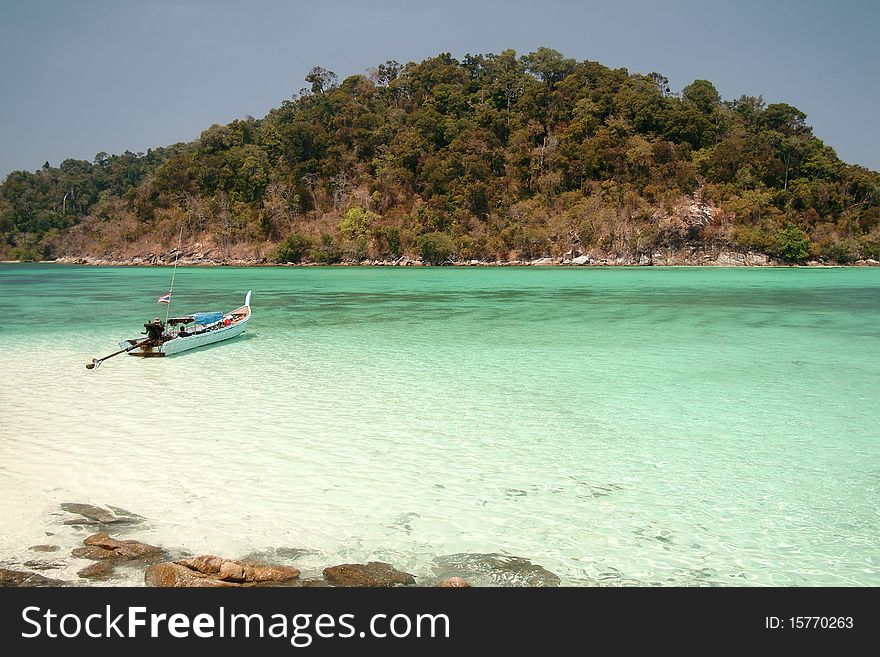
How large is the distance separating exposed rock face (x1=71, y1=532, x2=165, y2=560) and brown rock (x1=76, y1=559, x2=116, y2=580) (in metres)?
→ 0.11

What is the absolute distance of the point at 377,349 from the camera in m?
15.3

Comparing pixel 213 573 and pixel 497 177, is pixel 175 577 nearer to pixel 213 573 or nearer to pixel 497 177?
pixel 213 573

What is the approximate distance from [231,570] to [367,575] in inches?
37.8

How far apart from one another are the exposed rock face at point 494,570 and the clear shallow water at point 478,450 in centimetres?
14

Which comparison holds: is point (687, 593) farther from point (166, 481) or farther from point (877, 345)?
point (877, 345)

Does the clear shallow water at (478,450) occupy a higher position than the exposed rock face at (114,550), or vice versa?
the clear shallow water at (478,450)

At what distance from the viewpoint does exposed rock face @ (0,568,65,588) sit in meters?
4.52

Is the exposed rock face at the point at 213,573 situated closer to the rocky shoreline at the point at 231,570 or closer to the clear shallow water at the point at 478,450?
the rocky shoreline at the point at 231,570

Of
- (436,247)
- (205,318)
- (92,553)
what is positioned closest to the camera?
(92,553)

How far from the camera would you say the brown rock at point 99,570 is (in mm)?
4656

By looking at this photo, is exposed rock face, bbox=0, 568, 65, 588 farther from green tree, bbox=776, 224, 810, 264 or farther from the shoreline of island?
green tree, bbox=776, 224, 810, 264

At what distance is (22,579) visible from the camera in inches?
181

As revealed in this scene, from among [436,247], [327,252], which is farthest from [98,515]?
[327,252]

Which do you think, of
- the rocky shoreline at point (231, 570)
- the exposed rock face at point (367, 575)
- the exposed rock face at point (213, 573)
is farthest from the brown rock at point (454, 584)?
the exposed rock face at point (213, 573)
